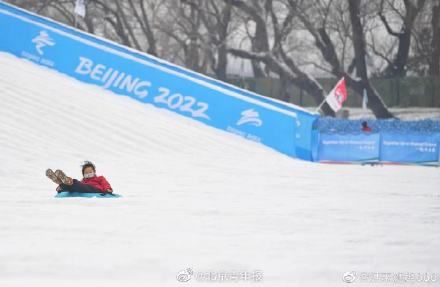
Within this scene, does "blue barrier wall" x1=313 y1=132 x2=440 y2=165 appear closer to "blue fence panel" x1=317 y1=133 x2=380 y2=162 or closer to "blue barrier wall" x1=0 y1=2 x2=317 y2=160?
"blue fence panel" x1=317 y1=133 x2=380 y2=162

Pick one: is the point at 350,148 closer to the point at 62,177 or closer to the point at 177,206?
the point at 177,206

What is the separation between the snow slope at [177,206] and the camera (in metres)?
5.54

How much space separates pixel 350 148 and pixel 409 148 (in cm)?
149

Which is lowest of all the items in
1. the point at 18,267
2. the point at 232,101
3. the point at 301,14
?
the point at 18,267

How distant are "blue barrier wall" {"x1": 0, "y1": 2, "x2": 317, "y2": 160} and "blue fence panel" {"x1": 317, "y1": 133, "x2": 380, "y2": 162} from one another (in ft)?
1.71

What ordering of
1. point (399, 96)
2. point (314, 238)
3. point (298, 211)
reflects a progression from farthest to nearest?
1. point (399, 96)
2. point (298, 211)
3. point (314, 238)

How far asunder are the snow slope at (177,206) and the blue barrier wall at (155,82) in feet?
1.71

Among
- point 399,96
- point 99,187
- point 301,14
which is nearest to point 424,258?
point 99,187

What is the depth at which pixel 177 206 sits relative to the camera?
9.09 metres

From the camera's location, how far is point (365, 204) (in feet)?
32.0

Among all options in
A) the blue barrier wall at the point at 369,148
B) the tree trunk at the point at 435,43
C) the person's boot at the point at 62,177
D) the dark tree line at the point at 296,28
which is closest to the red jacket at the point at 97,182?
the person's boot at the point at 62,177

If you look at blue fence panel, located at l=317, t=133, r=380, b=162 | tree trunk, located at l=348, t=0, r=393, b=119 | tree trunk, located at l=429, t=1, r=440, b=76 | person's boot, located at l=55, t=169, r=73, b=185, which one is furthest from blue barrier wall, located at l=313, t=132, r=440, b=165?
tree trunk, located at l=429, t=1, r=440, b=76

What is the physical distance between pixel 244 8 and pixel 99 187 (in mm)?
23205

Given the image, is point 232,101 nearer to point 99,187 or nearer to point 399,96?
point 99,187
